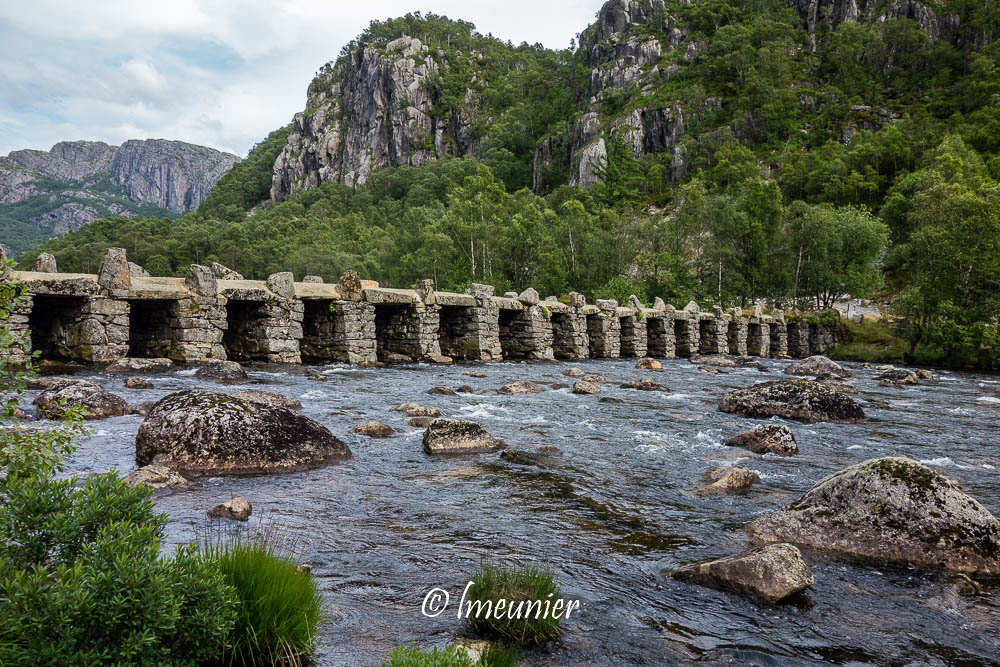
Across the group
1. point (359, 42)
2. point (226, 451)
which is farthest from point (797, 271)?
point (359, 42)

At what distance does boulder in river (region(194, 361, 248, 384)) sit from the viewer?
41.9 ft

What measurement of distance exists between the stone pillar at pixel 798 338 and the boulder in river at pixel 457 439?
43031 mm

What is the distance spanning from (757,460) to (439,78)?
180 m

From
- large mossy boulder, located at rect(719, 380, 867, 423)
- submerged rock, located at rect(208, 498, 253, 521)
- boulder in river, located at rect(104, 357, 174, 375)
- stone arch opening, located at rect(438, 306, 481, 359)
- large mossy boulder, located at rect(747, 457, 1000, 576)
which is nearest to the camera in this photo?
large mossy boulder, located at rect(747, 457, 1000, 576)

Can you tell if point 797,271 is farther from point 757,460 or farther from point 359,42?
point 359,42

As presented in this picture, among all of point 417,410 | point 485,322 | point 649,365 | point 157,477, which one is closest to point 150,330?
point 417,410

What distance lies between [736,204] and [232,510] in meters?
58.5

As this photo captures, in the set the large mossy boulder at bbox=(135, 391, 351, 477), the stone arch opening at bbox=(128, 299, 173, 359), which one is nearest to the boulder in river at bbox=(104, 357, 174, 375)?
the stone arch opening at bbox=(128, 299, 173, 359)

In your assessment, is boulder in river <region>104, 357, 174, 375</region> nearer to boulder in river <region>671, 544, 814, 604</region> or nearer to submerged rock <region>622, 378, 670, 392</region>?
submerged rock <region>622, 378, 670, 392</region>

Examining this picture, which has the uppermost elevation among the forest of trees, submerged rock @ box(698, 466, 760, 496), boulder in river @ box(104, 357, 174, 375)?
the forest of trees

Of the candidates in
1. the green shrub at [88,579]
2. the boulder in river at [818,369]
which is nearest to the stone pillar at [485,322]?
the boulder in river at [818,369]

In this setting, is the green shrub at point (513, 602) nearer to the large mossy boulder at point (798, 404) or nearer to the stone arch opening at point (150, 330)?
the large mossy boulder at point (798, 404)

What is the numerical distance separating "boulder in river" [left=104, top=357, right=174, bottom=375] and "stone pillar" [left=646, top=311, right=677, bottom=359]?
83.2 ft

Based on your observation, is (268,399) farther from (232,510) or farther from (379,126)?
(379,126)
